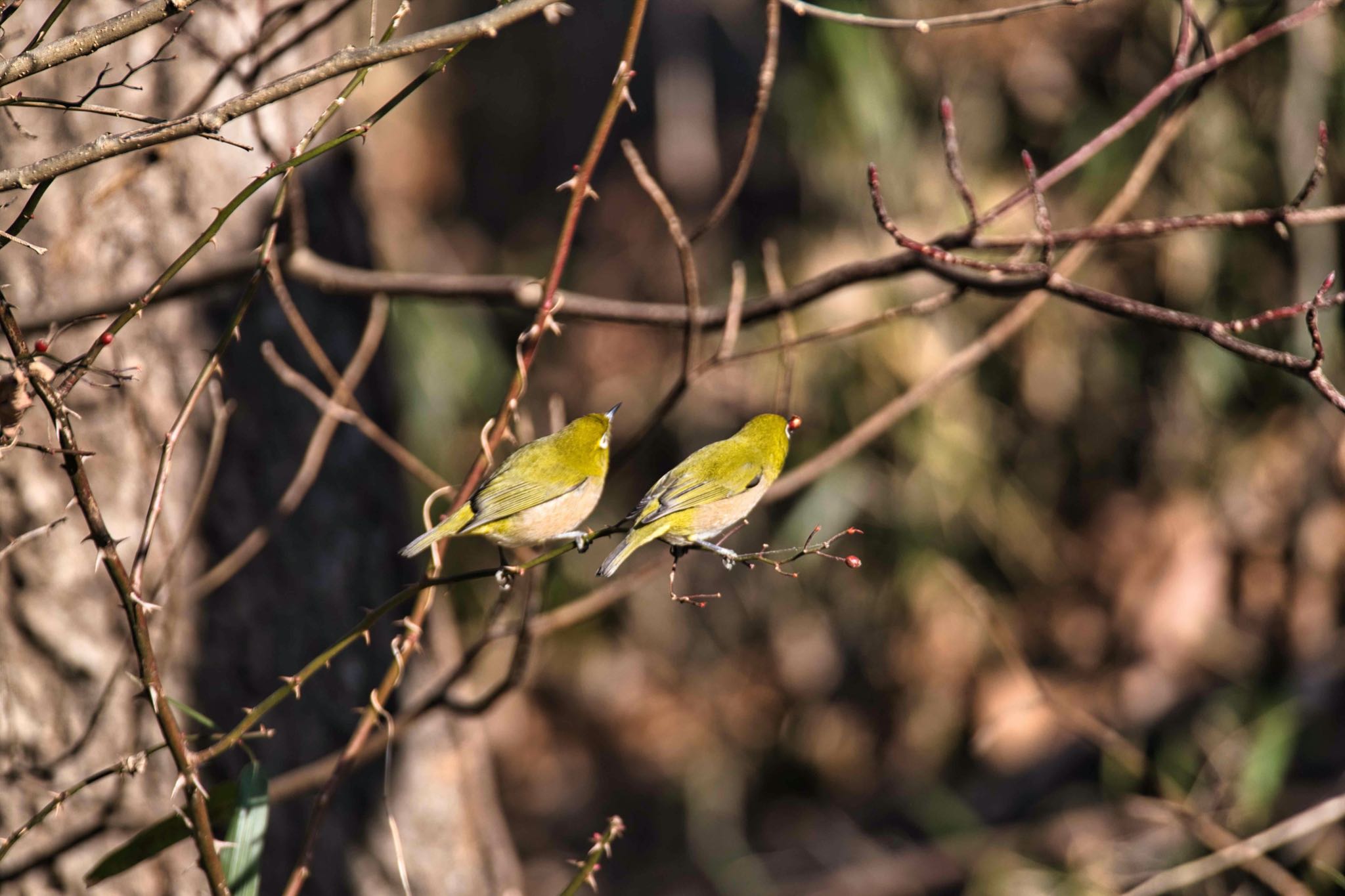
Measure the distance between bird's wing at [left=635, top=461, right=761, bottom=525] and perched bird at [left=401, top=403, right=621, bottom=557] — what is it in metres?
0.09

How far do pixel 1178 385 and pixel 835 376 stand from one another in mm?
2076

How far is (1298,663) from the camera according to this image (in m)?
6.05

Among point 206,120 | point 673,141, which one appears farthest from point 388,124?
point 206,120

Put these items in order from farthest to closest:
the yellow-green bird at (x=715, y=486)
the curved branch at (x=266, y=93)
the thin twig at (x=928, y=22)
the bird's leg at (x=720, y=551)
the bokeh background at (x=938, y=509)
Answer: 1. the bokeh background at (x=938, y=509)
2. the thin twig at (x=928, y=22)
3. the yellow-green bird at (x=715, y=486)
4. the bird's leg at (x=720, y=551)
5. the curved branch at (x=266, y=93)

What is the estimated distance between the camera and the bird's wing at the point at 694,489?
1.79 meters

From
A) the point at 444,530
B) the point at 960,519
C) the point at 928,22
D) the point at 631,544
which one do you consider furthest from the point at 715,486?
the point at 960,519

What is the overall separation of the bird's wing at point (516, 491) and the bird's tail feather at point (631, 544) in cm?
13

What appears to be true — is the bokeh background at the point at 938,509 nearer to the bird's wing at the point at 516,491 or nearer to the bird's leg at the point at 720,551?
the bird's wing at the point at 516,491

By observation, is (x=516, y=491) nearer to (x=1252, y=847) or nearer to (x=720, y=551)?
(x=720, y=551)

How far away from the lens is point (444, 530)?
2.04 m

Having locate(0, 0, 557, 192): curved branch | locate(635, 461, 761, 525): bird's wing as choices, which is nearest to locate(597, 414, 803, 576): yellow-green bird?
locate(635, 461, 761, 525): bird's wing

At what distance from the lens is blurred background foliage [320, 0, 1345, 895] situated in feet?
18.4

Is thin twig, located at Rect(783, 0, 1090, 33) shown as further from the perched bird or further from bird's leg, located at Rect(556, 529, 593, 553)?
bird's leg, located at Rect(556, 529, 593, 553)

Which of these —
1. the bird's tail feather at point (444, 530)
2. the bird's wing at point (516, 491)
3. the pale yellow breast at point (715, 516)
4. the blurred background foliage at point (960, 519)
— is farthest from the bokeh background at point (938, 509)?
the pale yellow breast at point (715, 516)
